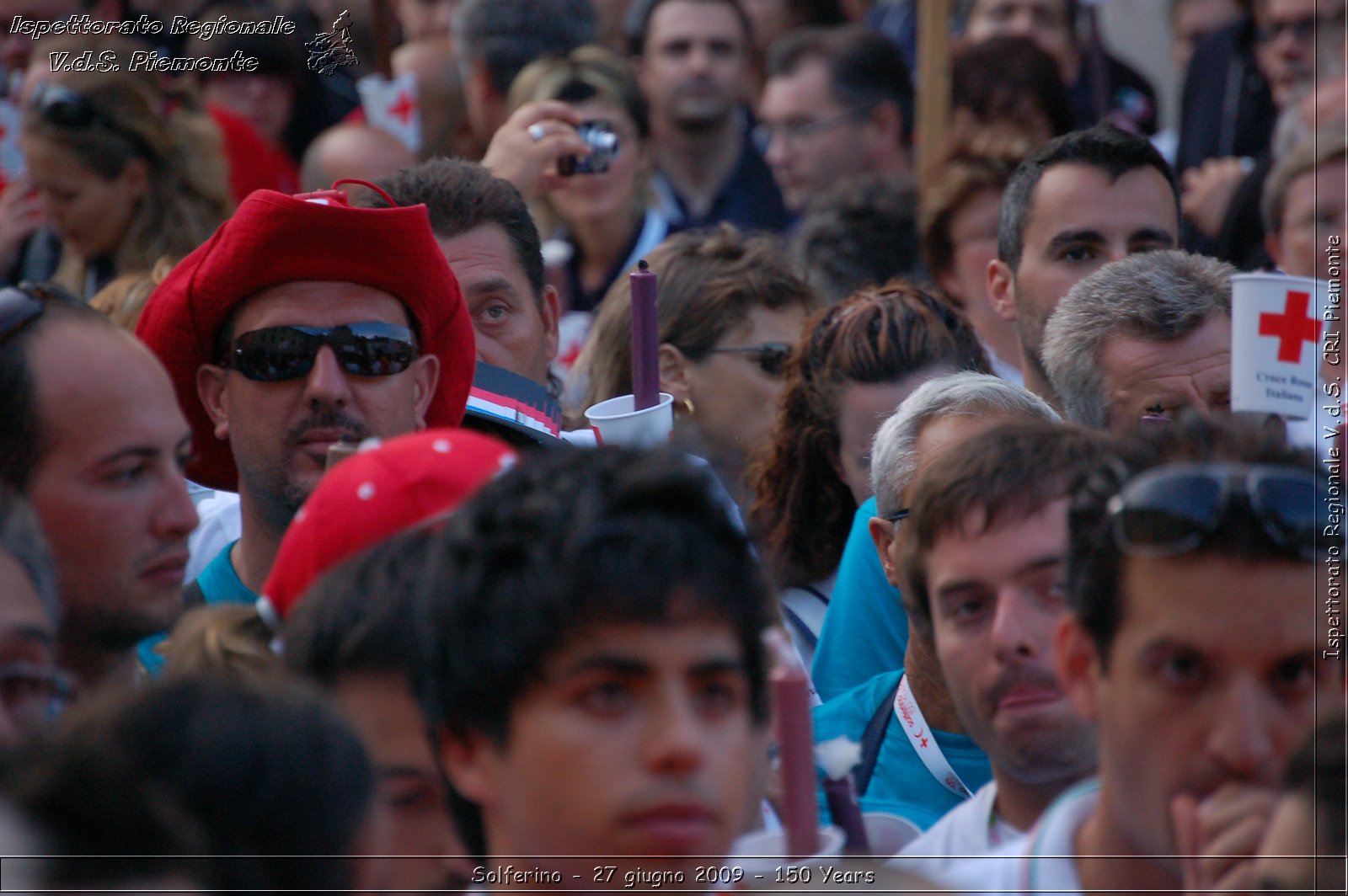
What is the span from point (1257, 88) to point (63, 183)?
4.37 m

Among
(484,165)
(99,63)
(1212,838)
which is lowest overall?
(1212,838)

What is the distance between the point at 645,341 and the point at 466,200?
111 cm

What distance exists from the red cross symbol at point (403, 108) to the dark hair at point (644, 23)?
172 cm

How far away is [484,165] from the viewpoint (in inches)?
167

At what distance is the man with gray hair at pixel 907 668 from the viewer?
2775 mm

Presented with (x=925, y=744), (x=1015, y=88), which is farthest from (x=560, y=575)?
(x=1015, y=88)

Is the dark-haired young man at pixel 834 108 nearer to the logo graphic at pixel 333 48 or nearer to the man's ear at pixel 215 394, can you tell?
the logo graphic at pixel 333 48

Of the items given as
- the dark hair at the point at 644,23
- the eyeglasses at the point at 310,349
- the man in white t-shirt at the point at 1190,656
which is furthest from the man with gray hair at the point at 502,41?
the man in white t-shirt at the point at 1190,656

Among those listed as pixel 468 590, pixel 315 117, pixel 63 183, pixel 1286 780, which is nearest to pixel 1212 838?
pixel 1286 780

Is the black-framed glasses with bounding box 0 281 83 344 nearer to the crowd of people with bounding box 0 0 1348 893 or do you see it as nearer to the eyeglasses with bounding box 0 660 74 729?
the crowd of people with bounding box 0 0 1348 893

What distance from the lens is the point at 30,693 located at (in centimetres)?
194

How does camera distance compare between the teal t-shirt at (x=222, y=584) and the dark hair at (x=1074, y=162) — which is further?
the dark hair at (x=1074, y=162)

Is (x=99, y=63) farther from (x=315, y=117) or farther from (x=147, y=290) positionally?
(x=315, y=117)

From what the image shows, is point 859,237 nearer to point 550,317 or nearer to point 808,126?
point 808,126
